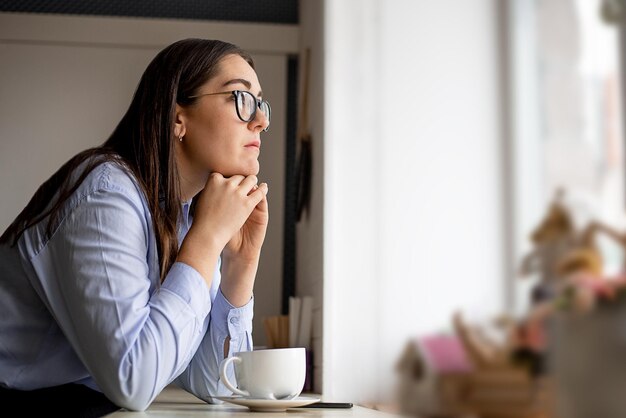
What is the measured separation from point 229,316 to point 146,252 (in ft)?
0.91

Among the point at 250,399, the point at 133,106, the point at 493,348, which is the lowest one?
the point at 250,399

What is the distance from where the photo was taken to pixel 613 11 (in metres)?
0.21

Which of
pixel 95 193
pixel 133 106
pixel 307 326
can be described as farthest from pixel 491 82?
pixel 307 326

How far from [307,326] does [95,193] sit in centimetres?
140

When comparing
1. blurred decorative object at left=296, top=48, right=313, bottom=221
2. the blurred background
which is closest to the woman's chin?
the blurred background

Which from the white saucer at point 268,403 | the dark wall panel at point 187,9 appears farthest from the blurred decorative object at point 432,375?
the dark wall panel at point 187,9

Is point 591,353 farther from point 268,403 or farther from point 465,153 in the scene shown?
point 268,403

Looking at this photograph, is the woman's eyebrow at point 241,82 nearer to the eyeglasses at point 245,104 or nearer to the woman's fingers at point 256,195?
the eyeglasses at point 245,104

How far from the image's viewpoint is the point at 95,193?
3.43ft

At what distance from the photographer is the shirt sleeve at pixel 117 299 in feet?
3.09

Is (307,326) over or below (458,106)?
below

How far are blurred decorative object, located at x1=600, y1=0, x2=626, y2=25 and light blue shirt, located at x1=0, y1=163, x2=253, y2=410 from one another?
0.81 m

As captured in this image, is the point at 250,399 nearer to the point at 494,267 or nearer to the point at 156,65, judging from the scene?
the point at 156,65

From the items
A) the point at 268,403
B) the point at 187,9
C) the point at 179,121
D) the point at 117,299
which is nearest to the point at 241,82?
the point at 179,121
